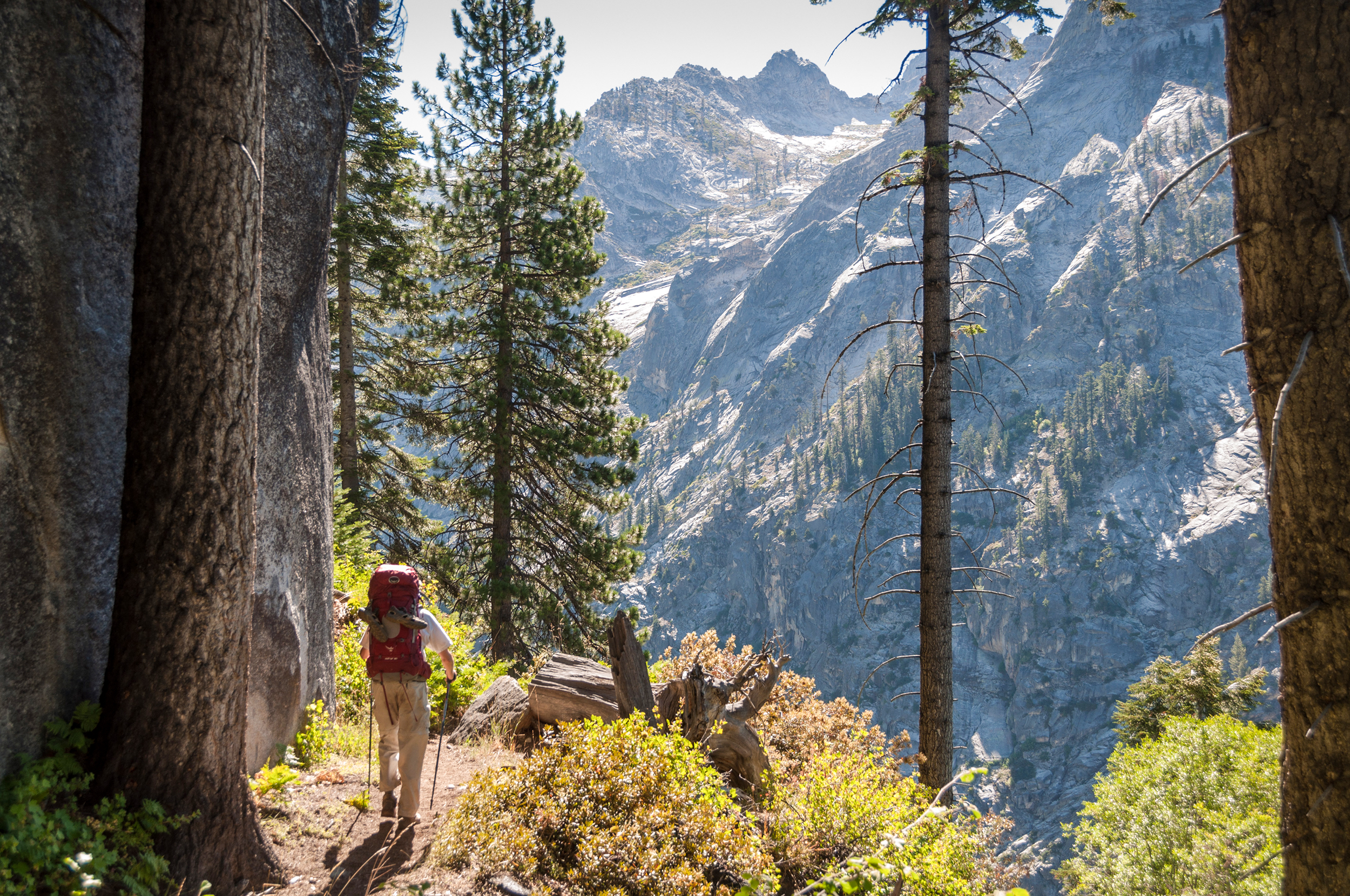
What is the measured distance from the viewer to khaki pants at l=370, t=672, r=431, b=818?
199 inches

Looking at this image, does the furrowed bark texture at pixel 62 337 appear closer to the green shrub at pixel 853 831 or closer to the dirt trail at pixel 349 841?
the dirt trail at pixel 349 841

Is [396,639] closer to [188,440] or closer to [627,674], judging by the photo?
[627,674]

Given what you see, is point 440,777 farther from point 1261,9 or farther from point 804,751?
point 1261,9

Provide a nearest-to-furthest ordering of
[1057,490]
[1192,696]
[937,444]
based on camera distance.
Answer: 1. [937,444]
2. [1192,696]
3. [1057,490]

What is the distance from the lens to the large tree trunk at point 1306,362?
2.42m

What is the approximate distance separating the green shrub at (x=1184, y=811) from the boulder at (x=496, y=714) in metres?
10.6

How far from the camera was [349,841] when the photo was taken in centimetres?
465

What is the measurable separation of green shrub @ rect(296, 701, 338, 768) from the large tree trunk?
20.9 ft

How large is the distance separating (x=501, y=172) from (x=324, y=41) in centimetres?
745

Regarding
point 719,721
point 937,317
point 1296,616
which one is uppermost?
point 937,317

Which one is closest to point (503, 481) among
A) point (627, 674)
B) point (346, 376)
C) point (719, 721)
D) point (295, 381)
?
point (346, 376)

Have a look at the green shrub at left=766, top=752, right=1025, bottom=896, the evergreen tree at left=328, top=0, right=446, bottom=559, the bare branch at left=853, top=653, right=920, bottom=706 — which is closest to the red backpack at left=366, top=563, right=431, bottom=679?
the green shrub at left=766, top=752, right=1025, bottom=896

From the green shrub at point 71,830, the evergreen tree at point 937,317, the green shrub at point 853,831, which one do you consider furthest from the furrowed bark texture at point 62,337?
the evergreen tree at point 937,317

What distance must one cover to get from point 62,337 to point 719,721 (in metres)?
4.87
